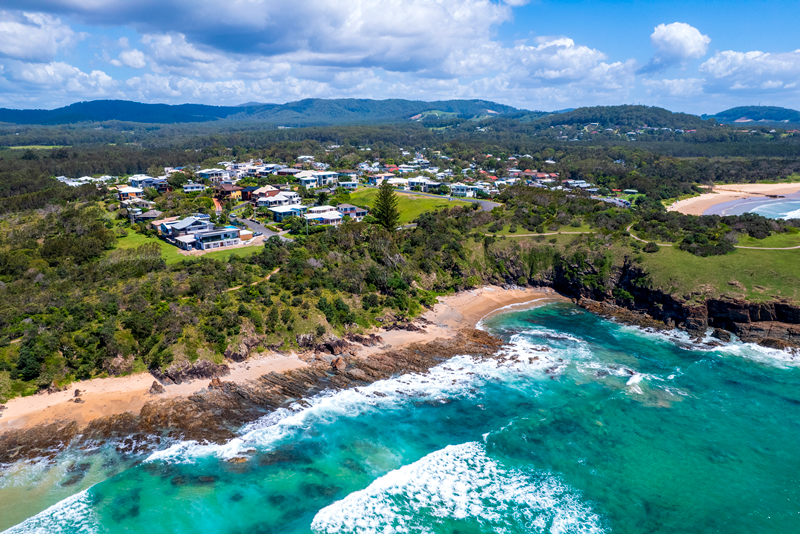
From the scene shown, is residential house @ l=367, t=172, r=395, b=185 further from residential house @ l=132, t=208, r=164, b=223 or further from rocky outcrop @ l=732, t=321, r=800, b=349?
rocky outcrop @ l=732, t=321, r=800, b=349

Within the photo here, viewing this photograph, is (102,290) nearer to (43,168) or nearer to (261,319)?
(261,319)

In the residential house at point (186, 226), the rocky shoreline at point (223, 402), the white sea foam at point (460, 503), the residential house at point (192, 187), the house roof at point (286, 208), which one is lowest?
the white sea foam at point (460, 503)

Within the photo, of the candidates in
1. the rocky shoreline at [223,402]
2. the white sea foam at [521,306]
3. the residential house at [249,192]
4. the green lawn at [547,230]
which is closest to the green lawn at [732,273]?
the white sea foam at [521,306]

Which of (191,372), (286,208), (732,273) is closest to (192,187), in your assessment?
(286,208)

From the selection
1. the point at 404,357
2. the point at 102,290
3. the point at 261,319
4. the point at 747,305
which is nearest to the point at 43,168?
the point at 102,290

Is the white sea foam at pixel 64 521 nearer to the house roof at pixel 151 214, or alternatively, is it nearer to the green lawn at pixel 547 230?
the green lawn at pixel 547 230
